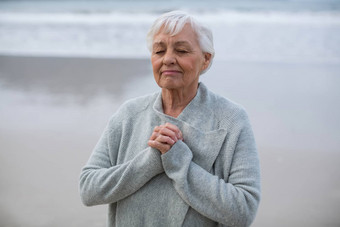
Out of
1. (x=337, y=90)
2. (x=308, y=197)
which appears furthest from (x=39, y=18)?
(x=308, y=197)

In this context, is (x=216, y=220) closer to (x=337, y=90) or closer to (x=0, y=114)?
(x=0, y=114)

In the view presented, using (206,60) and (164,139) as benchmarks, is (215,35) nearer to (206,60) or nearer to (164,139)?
(206,60)

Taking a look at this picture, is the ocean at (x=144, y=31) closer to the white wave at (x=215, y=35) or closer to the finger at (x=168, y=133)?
the white wave at (x=215, y=35)

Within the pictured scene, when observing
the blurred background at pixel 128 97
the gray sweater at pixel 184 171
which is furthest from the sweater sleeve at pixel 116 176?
the blurred background at pixel 128 97

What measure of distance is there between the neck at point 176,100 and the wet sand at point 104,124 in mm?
1915

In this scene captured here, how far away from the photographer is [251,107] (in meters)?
5.55

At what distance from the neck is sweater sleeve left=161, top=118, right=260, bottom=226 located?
225 millimetres

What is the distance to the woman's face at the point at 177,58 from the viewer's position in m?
1.55

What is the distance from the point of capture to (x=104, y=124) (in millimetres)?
5160

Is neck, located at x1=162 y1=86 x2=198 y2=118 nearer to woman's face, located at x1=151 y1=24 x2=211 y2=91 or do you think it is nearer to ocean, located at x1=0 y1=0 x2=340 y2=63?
woman's face, located at x1=151 y1=24 x2=211 y2=91

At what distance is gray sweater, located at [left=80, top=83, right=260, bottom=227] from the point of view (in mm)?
1495

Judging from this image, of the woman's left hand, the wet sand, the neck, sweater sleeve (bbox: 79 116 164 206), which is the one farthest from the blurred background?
the woman's left hand

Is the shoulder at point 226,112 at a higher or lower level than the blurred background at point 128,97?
higher

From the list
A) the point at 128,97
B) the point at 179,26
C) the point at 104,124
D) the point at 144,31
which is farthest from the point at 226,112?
the point at 144,31
